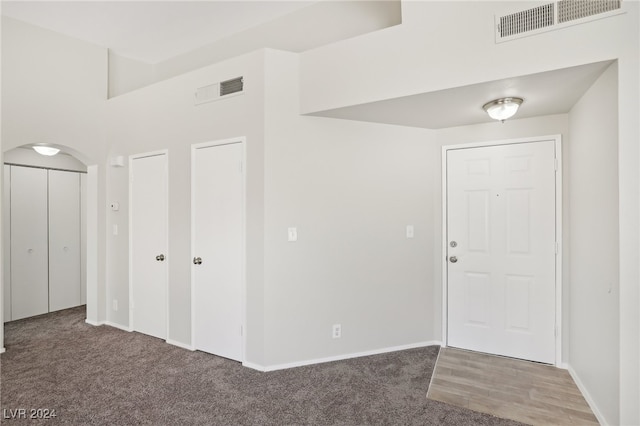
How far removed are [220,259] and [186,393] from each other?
116cm

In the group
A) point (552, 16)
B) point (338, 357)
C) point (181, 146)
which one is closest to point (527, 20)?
point (552, 16)

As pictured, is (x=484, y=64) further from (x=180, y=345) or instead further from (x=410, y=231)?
(x=180, y=345)

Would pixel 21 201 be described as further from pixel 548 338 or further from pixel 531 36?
pixel 548 338

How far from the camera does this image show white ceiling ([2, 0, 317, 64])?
12.0ft

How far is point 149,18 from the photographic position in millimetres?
3902

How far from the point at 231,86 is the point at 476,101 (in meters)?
2.17

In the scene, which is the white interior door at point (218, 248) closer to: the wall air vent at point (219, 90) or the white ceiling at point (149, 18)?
the wall air vent at point (219, 90)

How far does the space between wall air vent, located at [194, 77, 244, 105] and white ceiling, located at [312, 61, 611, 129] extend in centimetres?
80

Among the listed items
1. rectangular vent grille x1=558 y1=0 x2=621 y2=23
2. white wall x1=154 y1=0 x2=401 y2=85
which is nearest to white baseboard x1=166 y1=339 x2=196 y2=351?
white wall x1=154 y1=0 x2=401 y2=85

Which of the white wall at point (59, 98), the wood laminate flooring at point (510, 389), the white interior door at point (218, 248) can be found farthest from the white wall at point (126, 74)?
the wood laminate flooring at point (510, 389)

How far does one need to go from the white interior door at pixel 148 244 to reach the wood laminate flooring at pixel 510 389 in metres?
2.92

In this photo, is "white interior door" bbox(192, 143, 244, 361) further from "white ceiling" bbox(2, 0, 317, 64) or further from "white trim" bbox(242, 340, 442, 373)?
"white ceiling" bbox(2, 0, 317, 64)

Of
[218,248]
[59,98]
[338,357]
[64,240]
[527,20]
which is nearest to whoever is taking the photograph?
[527,20]

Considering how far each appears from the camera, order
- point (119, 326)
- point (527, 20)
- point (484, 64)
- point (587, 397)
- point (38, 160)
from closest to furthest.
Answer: point (527, 20)
point (484, 64)
point (587, 397)
point (119, 326)
point (38, 160)
